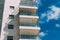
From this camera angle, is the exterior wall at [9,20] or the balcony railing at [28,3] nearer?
the exterior wall at [9,20]

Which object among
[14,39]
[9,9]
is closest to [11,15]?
[9,9]

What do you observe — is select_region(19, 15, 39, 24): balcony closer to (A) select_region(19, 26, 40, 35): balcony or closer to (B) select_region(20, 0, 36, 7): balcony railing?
(A) select_region(19, 26, 40, 35): balcony

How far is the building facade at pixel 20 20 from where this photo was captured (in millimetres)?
47531

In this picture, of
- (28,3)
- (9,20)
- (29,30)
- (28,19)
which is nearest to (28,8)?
(28,3)

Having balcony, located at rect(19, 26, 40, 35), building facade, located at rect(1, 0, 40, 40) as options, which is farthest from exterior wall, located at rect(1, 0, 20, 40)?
balcony, located at rect(19, 26, 40, 35)

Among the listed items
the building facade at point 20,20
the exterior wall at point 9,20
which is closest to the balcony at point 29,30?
the building facade at point 20,20

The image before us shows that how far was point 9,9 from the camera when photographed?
49594mm

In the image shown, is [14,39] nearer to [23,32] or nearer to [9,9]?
[23,32]

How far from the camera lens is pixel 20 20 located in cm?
4803

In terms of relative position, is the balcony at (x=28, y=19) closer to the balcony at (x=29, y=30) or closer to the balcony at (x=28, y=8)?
the balcony at (x=28, y=8)

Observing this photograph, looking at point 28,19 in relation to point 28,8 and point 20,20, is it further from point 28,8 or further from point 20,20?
point 28,8

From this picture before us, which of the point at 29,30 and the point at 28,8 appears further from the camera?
the point at 28,8

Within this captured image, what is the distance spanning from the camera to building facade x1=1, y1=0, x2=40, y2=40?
4753 centimetres

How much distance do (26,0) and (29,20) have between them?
384cm
